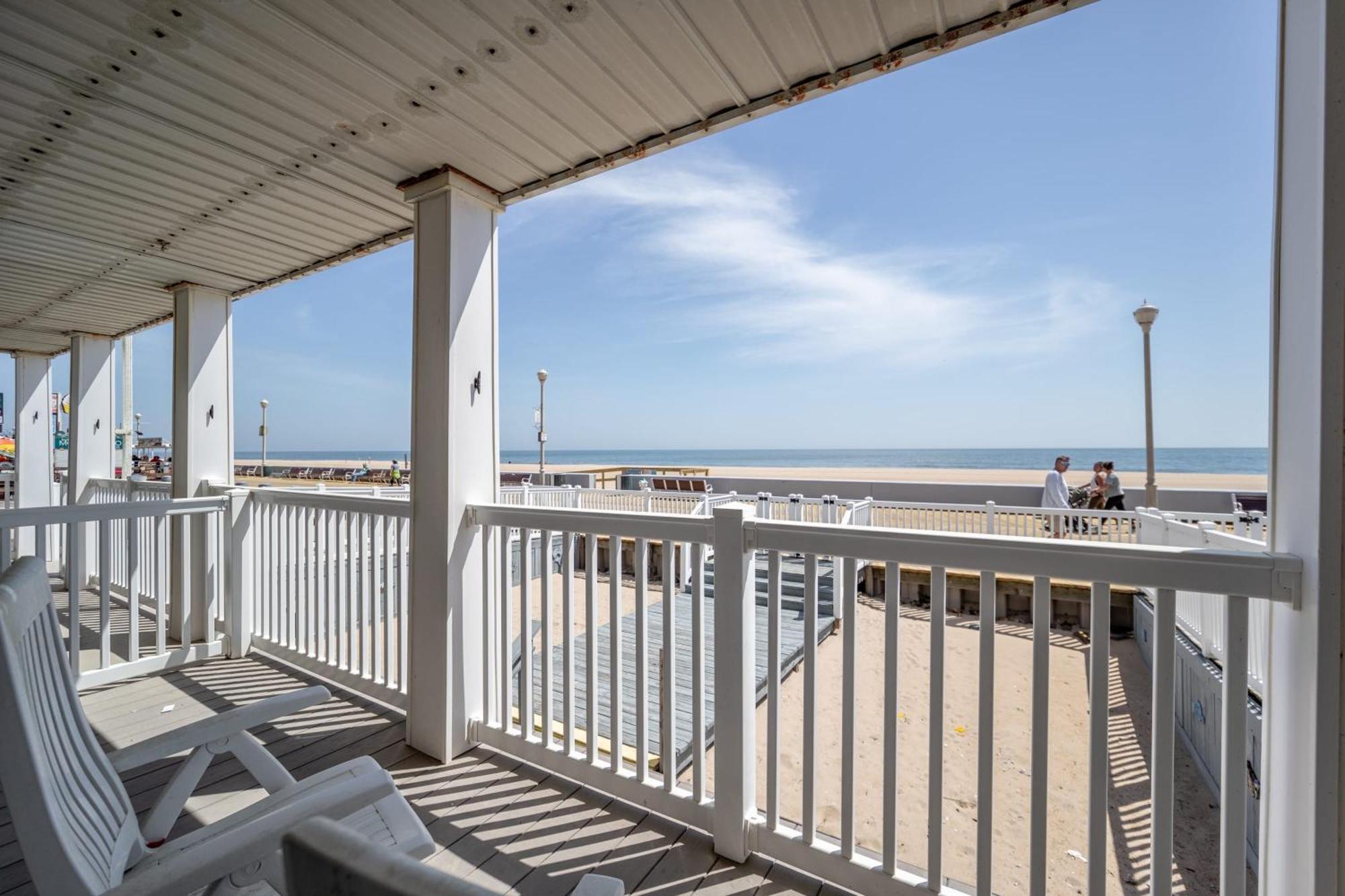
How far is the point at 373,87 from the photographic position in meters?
1.91

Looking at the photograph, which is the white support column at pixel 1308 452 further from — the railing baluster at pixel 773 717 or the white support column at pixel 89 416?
the white support column at pixel 89 416

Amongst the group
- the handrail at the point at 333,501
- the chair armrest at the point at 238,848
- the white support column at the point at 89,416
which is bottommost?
the chair armrest at the point at 238,848

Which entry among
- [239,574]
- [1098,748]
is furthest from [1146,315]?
[239,574]

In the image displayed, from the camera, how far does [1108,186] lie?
79.1ft

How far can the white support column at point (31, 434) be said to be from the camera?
19.2 feet

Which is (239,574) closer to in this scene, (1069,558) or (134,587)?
(134,587)

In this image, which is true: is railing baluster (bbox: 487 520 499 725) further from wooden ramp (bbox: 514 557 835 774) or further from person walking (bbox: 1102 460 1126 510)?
person walking (bbox: 1102 460 1126 510)

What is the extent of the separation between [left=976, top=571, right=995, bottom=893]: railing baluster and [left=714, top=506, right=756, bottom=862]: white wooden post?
63 centimetres

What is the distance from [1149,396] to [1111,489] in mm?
1361

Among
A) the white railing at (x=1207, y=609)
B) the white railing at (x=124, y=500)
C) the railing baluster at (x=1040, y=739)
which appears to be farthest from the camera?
the white railing at (x=124, y=500)

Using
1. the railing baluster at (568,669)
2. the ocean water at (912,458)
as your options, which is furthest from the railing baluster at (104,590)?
the ocean water at (912,458)

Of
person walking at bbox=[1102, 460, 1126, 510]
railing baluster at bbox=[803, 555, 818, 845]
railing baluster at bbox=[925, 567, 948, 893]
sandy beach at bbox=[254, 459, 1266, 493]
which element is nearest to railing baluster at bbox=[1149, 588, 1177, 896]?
railing baluster at bbox=[925, 567, 948, 893]

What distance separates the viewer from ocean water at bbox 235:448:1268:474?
33750 millimetres

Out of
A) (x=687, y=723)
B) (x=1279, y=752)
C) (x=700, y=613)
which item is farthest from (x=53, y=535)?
(x=1279, y=752)
